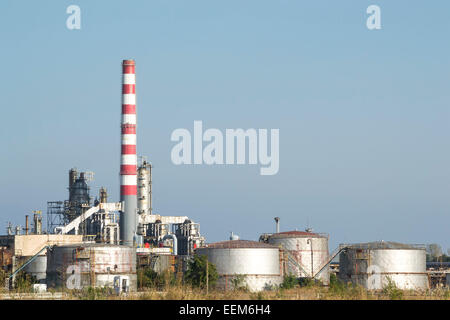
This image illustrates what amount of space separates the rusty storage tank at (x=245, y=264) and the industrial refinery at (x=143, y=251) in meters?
0.06

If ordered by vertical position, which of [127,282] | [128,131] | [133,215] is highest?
[128,131]

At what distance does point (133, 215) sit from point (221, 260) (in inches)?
467

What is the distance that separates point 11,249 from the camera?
6216cm

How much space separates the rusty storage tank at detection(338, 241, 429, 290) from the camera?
54.0m

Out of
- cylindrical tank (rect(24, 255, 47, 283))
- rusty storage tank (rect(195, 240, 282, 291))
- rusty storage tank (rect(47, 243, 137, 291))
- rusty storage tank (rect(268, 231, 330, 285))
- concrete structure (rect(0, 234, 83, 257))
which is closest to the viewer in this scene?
rusty storage tank (rect(47, 243, 137, 291))

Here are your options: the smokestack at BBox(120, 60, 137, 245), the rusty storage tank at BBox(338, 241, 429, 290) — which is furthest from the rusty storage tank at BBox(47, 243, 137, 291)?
the rusty storage tank at BBox(338, 241, 429, 290)

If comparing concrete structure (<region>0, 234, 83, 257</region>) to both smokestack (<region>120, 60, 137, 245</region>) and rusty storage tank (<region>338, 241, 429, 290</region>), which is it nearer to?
smokestack (<region>120, 60, 137, 245</region>)

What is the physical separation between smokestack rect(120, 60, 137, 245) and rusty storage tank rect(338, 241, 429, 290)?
16828mm

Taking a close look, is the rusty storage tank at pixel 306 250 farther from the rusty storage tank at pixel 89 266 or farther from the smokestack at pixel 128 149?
the rusty storage tank at pixel 89 266

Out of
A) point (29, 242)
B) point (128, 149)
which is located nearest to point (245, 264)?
point (128, 149)

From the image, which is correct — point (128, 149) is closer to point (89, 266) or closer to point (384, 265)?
point (89, 266)
